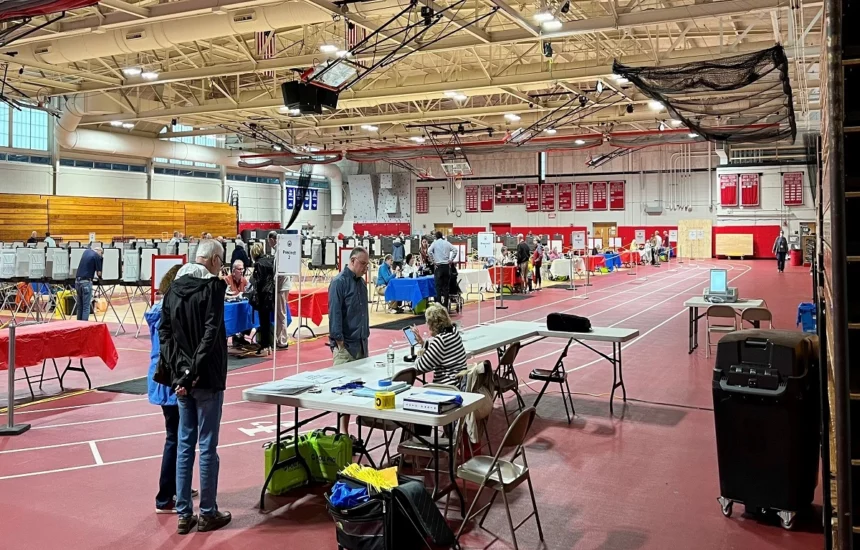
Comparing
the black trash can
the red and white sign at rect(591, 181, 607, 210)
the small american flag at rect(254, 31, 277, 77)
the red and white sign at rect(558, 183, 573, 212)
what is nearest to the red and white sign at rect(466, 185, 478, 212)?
the red and white sign at rect(558, 183, 573, 212)

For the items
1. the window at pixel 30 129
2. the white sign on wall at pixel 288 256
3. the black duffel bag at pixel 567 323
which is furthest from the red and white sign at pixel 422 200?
the black duffel bag at pixel 567 323

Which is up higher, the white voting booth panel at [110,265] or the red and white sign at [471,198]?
the red and white sign at [471,198]

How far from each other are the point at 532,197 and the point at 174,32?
29033 millimetres

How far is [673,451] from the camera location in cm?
572

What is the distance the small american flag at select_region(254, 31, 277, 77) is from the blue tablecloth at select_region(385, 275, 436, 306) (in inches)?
232

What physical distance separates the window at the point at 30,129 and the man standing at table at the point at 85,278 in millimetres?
14610

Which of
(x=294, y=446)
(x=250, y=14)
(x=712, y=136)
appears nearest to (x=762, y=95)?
(x=712, y=136)

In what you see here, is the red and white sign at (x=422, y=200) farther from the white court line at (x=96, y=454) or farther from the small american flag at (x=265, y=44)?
the white court line at (x=96, y=454)

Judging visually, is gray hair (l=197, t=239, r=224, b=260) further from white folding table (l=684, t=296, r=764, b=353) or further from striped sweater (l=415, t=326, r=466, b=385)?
white folding table (l=684, t=296, r=764, b=353)

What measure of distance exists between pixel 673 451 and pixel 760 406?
5.38ft

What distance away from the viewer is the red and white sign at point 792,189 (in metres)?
34.2

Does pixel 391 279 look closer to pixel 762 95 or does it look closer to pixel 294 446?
pixel 762 95

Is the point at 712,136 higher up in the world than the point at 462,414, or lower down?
higher up

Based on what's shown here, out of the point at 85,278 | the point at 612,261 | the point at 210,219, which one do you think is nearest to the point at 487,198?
the point at 612,261
